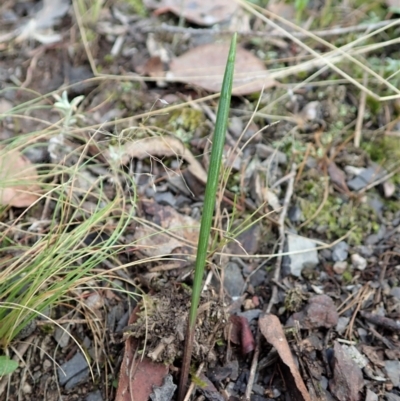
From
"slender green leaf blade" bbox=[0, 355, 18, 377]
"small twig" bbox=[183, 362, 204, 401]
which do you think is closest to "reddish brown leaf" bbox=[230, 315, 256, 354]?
"small twig" bbox=[183, 362, 204, 401]

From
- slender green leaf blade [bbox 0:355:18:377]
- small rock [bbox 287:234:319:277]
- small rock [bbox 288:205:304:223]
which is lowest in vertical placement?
small rock [bbox 287:234:319:277]

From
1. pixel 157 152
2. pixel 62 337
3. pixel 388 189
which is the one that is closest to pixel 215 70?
pixel 157 152

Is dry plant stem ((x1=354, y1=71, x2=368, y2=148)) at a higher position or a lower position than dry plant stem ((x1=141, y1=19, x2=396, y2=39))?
lower

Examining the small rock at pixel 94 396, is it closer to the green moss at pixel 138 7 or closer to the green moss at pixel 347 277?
the green moss at pixel 347 277

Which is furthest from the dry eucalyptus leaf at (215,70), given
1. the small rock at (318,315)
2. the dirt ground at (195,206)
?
the small rock at (318,315)

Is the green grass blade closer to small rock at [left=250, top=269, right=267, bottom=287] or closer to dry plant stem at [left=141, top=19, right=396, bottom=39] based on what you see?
small rock at [left=250, top=269, right=267, bottom=287]

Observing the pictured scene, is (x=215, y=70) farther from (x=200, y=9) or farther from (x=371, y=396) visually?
(x=371, y=396)

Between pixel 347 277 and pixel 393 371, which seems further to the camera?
pixel 347 277

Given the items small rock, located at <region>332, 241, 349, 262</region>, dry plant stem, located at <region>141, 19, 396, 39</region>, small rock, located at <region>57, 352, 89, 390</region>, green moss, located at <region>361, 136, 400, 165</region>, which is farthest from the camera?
dry plant stem, located at <region>141, 19, 396, 39</region>
